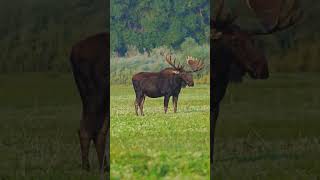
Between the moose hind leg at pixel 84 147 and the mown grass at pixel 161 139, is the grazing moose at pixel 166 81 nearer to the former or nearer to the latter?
the mown grass at pixel 161 139

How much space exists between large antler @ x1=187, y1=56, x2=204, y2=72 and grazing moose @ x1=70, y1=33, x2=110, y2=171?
39.7 inches

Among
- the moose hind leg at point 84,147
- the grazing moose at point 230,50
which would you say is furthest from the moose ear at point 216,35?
the moose hind leg at point 84,147

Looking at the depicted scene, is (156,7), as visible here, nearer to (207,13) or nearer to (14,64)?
(207,13)

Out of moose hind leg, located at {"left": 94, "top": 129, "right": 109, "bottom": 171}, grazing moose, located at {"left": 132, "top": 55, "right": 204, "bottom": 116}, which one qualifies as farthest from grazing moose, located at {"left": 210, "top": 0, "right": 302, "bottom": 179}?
moose hind leg, located at {"left": 94, "top": 129, "right": 109, "bottom": 171}

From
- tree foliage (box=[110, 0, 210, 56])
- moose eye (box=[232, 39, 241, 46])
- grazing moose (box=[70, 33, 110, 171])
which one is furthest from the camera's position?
moose eye (box=[232, 39, 241, 46])

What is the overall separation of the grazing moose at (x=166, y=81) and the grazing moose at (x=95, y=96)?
1.89ft

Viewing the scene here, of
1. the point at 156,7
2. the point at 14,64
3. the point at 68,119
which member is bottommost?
the point at 68,119

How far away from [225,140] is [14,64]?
264 centimetres

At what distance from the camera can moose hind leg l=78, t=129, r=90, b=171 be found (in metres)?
6.81

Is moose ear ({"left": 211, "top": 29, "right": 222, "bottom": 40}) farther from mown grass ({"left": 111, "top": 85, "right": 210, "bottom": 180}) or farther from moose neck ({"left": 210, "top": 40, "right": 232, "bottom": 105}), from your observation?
mown grass ({"left": 111, "top": 85, "right": 210, "bottom": 180})

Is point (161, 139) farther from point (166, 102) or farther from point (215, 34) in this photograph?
point (215, 34)

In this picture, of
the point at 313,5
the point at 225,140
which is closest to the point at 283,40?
the point at 313,5

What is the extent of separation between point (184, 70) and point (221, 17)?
116 cm

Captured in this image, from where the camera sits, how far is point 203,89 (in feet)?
19.8
